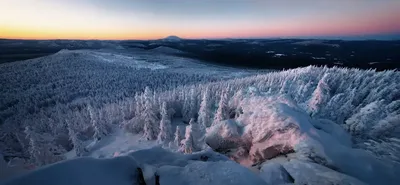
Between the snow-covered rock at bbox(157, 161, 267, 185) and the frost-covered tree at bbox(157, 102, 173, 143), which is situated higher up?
the snow-covered rock at bbox(157, 161, 267, 185)

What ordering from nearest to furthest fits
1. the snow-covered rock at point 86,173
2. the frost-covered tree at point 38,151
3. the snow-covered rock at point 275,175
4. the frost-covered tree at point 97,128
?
the snow-covered rock at point 86,173
the snow-covered rock at point 275,175
the frost-covered tree at point 38,151
the frost-covered tree at point 97,128

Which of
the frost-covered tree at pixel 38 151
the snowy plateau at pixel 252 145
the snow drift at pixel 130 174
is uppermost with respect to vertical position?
the snow drift at pixel 130 174

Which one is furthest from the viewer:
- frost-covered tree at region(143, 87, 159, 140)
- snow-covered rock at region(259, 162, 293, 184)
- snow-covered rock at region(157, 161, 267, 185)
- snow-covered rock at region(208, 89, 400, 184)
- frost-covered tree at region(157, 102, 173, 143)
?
frost-covered tree at region(143, 87, 159, 140)

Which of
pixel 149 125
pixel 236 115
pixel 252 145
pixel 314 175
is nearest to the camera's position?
pixel 314 175

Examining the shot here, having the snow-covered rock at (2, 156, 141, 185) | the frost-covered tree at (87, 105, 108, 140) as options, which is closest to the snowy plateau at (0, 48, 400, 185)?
the snow-covered rock at (2, 156, 141, 185)

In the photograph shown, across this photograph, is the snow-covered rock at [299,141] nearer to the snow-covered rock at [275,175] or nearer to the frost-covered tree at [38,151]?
the snow-covered rock at [275,175]

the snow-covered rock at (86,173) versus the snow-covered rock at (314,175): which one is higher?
the snow-covered rock at (86,173)

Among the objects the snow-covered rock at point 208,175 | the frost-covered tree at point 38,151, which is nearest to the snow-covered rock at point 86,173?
the snow-covered rock at point 208,175

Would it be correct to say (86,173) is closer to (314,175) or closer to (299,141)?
(314,175)

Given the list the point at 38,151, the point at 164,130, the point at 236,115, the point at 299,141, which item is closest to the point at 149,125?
the point at 164,130

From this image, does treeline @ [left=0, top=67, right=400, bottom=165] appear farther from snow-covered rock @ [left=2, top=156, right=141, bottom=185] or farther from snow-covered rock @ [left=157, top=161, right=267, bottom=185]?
snow-covered rock @ [left=2, top=156, right=141, bottom=185]

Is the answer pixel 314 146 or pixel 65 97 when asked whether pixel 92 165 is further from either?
pixel 65 97
